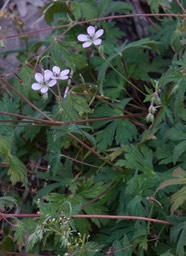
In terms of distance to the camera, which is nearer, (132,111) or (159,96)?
(159,96)

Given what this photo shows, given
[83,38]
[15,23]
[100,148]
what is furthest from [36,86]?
[15,23]

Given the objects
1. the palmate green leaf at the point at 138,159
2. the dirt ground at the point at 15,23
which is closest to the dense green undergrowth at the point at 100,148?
the palmate green leaf at the point at 138,159

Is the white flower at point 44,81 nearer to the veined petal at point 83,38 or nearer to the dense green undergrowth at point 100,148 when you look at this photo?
the dense green undergrowth at point 100,148

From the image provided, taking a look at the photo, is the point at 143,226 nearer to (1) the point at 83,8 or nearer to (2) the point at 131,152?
(2) the point at 131,152

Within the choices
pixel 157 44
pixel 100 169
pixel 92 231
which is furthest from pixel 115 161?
pixel 157 44

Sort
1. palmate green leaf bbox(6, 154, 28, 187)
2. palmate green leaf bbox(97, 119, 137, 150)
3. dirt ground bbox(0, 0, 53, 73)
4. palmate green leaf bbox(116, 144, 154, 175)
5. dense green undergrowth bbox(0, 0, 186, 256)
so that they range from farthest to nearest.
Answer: dirt ground bbox(0, 0, 53, 73), palmate green leaf bbox(97, 119, 137, 150), palmate green leaf bbox(6, 154, 28, 187), palmate green leaf bbox(116, 144, 154, 175), dense green undergrowth bbox(0, 0, 186, 256)

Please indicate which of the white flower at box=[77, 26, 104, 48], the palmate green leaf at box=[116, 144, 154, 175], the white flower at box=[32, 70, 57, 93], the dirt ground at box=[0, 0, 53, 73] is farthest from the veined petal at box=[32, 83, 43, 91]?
the dirt ground at box=[0, 0, 53, 73]

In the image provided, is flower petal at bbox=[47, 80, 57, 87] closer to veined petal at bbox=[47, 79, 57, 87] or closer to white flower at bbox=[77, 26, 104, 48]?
veined petal at bbox=[47, 79, 57, 87]

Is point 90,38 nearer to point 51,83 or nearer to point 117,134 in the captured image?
point 51,83
